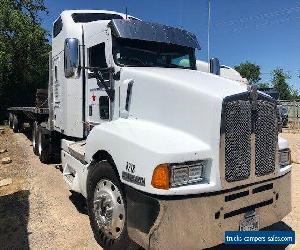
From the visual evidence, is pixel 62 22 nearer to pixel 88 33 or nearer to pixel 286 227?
pixel 88 33

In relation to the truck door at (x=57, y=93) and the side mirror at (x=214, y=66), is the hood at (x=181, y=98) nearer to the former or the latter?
the side mirror at (x=214, y=66)

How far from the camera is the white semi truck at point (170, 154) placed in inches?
159

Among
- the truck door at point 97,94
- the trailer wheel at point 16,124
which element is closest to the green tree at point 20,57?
the trailer wheel at point 16,124

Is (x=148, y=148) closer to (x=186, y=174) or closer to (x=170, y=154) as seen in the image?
(x=170, y=154)

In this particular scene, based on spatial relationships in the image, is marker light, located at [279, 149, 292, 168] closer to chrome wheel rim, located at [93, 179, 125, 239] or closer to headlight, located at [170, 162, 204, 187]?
headlight, located at [170, 162, 204, 187]

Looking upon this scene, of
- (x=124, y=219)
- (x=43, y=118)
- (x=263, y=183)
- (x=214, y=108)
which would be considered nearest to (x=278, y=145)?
(x=263, y=183)

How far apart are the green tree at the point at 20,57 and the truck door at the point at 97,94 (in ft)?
70.4

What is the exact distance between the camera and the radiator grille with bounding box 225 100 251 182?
4.28 m

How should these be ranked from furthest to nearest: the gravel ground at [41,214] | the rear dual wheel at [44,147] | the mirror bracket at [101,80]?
the rear dual wheel at [44,147]
the mirror bracket at [101,80]
the gravel ground at [41,214]

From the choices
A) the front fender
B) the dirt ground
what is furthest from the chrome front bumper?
the dirt ground

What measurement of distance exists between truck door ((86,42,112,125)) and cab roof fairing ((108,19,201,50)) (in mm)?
442

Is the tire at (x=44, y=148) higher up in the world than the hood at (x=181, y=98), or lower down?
lower down

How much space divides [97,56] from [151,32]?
98cm

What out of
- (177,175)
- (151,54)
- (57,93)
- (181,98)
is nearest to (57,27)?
(57,93)
